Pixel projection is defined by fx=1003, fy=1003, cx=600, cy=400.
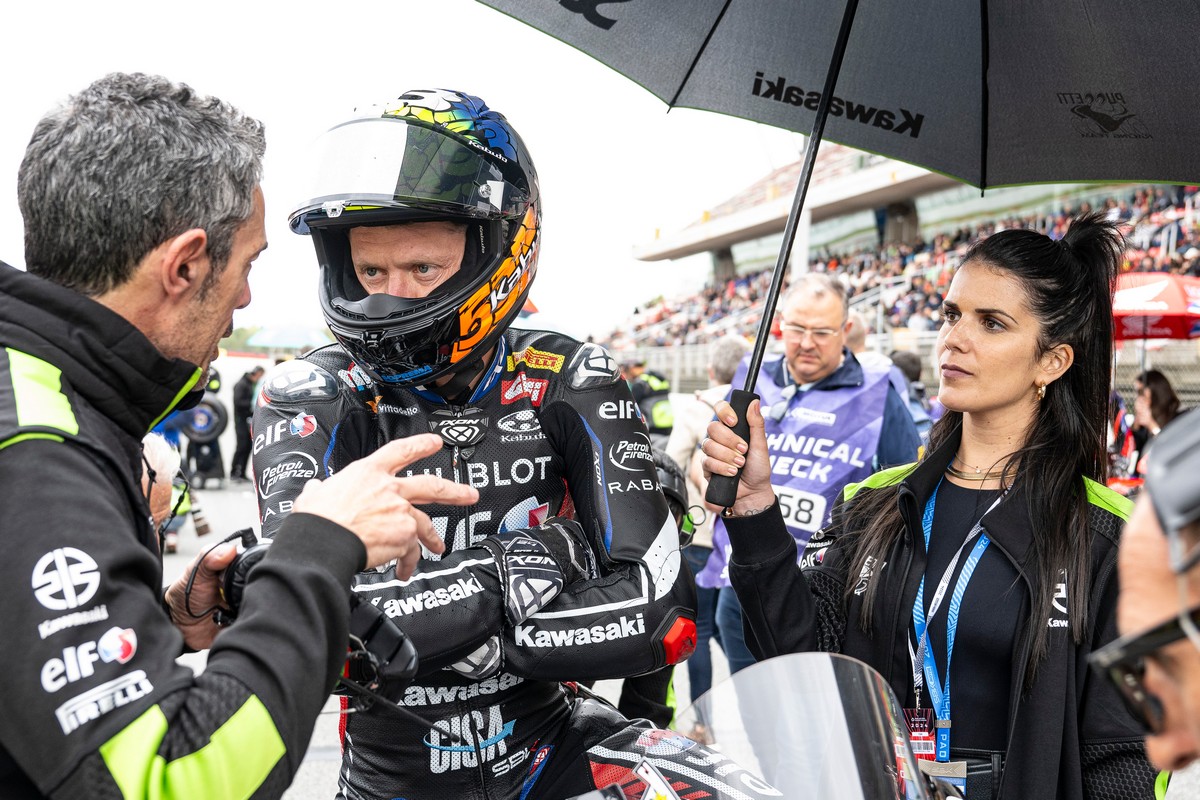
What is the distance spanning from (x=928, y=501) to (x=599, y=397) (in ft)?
2.68

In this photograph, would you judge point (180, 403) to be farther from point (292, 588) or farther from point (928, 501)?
point (928, 501)


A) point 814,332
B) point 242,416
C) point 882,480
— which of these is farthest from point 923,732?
point 242,416

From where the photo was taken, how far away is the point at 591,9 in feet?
8.68

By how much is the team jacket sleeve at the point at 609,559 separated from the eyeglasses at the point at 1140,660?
1.12 meters

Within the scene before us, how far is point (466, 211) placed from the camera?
6.61 ft

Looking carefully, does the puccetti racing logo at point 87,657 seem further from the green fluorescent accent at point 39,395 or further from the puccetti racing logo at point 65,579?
the green fluorescent accent at point 39,395

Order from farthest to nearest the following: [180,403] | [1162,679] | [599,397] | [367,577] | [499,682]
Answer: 1. [599,397]
2. [499,682]
3. [367,577]
4. [180,403]
5. [1162,679]

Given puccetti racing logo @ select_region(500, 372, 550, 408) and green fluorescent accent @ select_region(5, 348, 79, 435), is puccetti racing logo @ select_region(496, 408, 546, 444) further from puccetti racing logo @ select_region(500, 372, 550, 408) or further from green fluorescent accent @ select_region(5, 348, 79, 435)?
green fluorescent accent @ select_region(5, 348, 79, 435)

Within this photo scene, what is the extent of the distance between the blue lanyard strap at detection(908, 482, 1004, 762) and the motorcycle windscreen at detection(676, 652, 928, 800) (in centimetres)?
72

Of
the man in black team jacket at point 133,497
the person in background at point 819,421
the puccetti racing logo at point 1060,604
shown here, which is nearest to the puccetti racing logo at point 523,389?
the man in black team jacket at point 133,497

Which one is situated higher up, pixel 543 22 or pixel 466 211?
pixel 543 22

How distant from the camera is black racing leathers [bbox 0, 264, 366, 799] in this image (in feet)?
3.42

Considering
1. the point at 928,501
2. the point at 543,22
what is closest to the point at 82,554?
the point at 928,501

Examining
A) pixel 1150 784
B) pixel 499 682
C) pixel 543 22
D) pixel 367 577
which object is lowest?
pixel 1150 784
